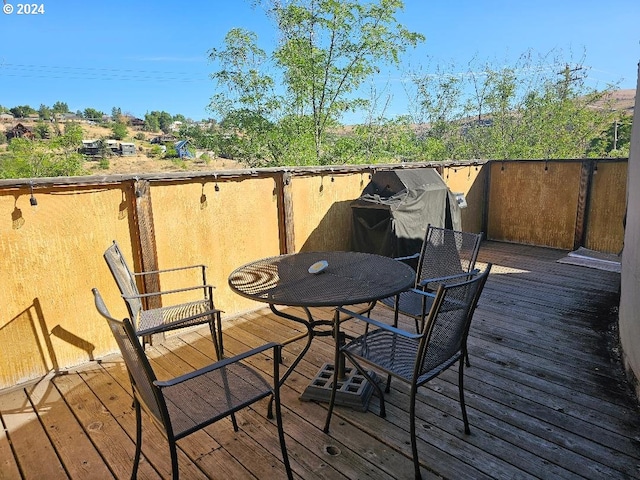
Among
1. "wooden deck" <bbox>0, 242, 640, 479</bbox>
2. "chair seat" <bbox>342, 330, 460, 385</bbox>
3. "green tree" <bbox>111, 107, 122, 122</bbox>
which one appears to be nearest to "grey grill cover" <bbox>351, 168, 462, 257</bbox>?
"wooden deck" <bbox>0, 242, 640, 479</bbox>

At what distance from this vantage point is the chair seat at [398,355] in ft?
5.57

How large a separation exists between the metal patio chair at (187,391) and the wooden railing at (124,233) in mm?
1411

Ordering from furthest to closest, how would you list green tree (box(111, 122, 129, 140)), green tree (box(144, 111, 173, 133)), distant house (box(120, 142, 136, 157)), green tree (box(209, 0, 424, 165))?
green tree (box(144, 111, 173, 133))
green tree (box(111, 122, 129, 140))
distant house (box(120, 142, 136, 157))
green tree (box(209, 0, 424, 165))

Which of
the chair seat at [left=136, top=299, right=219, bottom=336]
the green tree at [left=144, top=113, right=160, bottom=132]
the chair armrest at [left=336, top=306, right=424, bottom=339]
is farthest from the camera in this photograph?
the green tree at [left=144, top=113, right=160, bottom=132]

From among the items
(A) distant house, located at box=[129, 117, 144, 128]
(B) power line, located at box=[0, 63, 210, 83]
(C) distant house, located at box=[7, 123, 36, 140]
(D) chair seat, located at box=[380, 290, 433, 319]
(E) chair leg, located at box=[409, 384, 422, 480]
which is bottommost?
(E) chair leg, located at box=[409, 384, 422, 480]

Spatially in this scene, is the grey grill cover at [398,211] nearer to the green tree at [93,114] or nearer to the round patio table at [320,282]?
the round patio table at [320,282]

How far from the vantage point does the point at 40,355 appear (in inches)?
101

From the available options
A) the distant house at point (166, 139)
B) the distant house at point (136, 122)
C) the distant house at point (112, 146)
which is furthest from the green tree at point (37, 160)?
the distant house at point (136, 122)

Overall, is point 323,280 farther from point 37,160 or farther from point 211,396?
point 37,160

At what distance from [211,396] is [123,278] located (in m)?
1.08

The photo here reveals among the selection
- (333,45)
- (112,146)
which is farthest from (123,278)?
(112,146)

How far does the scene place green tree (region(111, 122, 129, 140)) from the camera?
24.5m

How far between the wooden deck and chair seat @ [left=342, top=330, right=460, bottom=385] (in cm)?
40

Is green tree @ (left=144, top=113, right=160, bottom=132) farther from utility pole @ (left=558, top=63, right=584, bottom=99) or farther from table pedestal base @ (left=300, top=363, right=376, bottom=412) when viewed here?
table pedestal base @ (left=300, top=363, right=376, bottom=412)
